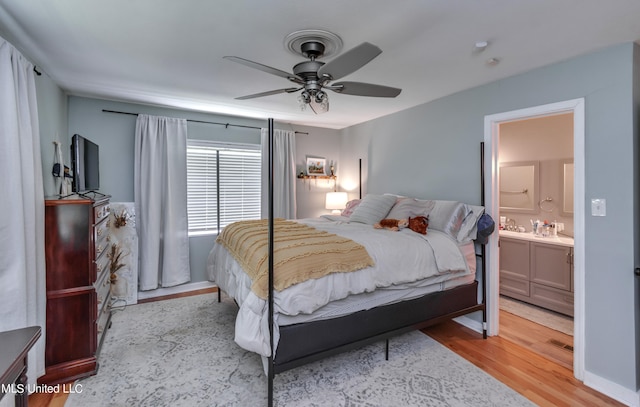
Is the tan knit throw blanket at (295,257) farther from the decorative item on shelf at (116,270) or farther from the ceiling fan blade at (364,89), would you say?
the decorative item on shelf at (116,270)

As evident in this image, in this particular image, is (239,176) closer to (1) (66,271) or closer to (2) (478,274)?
(1) (66,271)

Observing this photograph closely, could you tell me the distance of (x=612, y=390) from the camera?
2105 mm

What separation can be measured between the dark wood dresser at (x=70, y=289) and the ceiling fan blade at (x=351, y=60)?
77.5 inches

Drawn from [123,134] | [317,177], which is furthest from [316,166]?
[123,134]

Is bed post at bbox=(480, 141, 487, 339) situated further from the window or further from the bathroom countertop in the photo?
the window

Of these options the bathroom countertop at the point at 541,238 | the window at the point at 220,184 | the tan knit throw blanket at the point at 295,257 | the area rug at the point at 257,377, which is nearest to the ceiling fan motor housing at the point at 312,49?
the tan knit throw blanket at the point at 295,257

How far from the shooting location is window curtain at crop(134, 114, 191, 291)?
3.79 metres

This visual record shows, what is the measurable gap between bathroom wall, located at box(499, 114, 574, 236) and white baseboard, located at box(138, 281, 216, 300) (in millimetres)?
4529

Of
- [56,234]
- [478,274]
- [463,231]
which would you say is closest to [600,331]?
[478,274]

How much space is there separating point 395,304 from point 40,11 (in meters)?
3.09

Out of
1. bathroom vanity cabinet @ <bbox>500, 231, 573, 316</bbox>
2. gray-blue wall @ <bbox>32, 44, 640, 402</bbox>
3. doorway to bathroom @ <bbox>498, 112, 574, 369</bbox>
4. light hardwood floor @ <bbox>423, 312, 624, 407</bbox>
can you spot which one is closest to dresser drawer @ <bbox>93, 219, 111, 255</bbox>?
gray-blue wall @ <bbox>32, 44, 640, 402</bbox>

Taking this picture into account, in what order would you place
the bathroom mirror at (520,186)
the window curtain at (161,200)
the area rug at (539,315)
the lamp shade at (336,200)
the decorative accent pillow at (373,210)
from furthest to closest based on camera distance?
the lamp shade at (336,200), the bathroom mirror at (520,186), the window curtain at (161,200), the decorative accent pillow at (373,210), the area rug at (539,315)

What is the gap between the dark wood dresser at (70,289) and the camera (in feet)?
6.97

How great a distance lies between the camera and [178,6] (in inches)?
67.4
